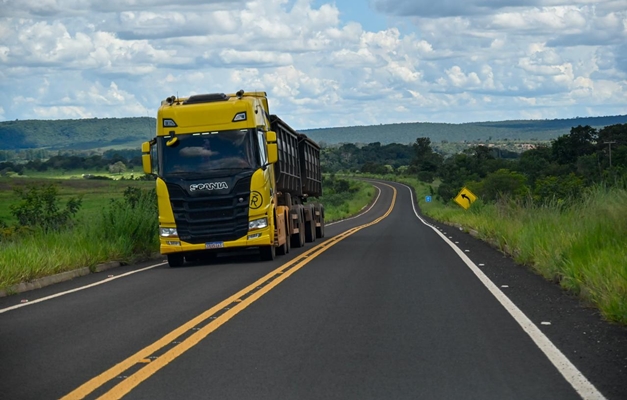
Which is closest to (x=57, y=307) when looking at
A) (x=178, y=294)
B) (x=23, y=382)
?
(x=178, y=294)

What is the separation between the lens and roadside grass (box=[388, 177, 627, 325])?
12188 millimetres

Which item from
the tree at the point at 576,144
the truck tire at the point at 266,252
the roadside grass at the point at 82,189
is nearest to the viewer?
the truck tire at the point at 266,252

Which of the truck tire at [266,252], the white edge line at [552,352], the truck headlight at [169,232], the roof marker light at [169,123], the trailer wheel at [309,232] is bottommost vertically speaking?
the trailer wheel at [309,232]

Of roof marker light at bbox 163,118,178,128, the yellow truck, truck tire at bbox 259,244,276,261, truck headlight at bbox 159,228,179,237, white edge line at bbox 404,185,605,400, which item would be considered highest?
roof marker light at bbox 163,118,178,128

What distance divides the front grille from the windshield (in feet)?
1.39

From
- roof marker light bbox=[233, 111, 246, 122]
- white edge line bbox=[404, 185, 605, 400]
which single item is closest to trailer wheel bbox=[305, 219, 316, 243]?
roof marker light bbox=[233, 111, 246, 122]

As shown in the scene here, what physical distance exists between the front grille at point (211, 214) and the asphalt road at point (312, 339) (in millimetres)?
3174

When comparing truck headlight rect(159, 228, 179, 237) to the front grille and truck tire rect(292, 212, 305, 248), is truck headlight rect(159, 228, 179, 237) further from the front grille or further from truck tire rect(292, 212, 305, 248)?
truck tire rect(292, 212, 305, 248)

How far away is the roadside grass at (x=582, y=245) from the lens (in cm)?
1219

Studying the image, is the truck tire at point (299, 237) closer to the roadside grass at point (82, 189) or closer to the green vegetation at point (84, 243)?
the green vegetation at point (84, 243)

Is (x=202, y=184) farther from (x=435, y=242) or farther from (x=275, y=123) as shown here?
(x=435, y=242)

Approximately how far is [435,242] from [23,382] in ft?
70.1

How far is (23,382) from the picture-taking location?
8336 millimetres

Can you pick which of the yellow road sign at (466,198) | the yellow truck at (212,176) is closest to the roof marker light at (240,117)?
the yellow truck at (212,176)
